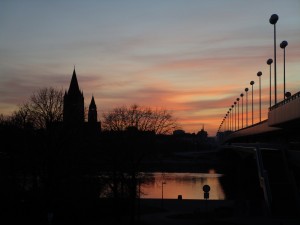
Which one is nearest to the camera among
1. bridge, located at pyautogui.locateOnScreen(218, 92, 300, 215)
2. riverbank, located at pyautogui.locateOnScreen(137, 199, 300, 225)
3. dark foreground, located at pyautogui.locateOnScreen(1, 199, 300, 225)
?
dark foreground, located at pyautogui.locateOnScreen(1, 199, 300, 225)

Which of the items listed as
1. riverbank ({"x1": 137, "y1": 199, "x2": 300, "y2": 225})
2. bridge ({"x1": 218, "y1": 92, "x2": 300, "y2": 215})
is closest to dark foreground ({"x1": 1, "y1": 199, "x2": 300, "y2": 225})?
riverbank ({"x1": 137, "y1": 199, "x2": 300, "y2": 225})

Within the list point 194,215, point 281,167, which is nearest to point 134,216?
point 194,215

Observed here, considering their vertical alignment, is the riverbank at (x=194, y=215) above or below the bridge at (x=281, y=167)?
below

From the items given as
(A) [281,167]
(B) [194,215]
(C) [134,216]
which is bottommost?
(B) [194,215]

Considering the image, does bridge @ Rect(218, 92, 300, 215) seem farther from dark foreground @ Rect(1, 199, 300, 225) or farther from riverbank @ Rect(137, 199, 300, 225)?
riverbank @ Rect(137, 199, 300, 225)

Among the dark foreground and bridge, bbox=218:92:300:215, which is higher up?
bridge, bbox=218:92:300:215

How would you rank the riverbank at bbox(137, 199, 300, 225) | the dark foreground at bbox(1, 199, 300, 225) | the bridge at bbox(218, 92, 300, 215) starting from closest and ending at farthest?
the dark foreground at bbox(1, 199, 300, 225), the riverbank at bbox(137, 199, 300, 225), the bridge at bbox(218, 92, 300, 215)

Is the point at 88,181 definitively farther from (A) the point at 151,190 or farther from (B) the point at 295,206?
(A) the point at 151,190

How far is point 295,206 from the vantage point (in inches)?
1602

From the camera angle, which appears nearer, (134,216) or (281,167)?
(134,216)

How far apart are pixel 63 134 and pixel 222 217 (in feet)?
47.5

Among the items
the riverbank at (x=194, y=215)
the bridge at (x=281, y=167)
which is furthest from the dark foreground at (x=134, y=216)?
the bridge at (x=281, y=167)

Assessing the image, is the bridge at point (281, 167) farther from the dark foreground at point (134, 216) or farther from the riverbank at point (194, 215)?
the riverbank at point (194, 215)

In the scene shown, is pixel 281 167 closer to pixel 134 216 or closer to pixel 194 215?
pixel 194 215
